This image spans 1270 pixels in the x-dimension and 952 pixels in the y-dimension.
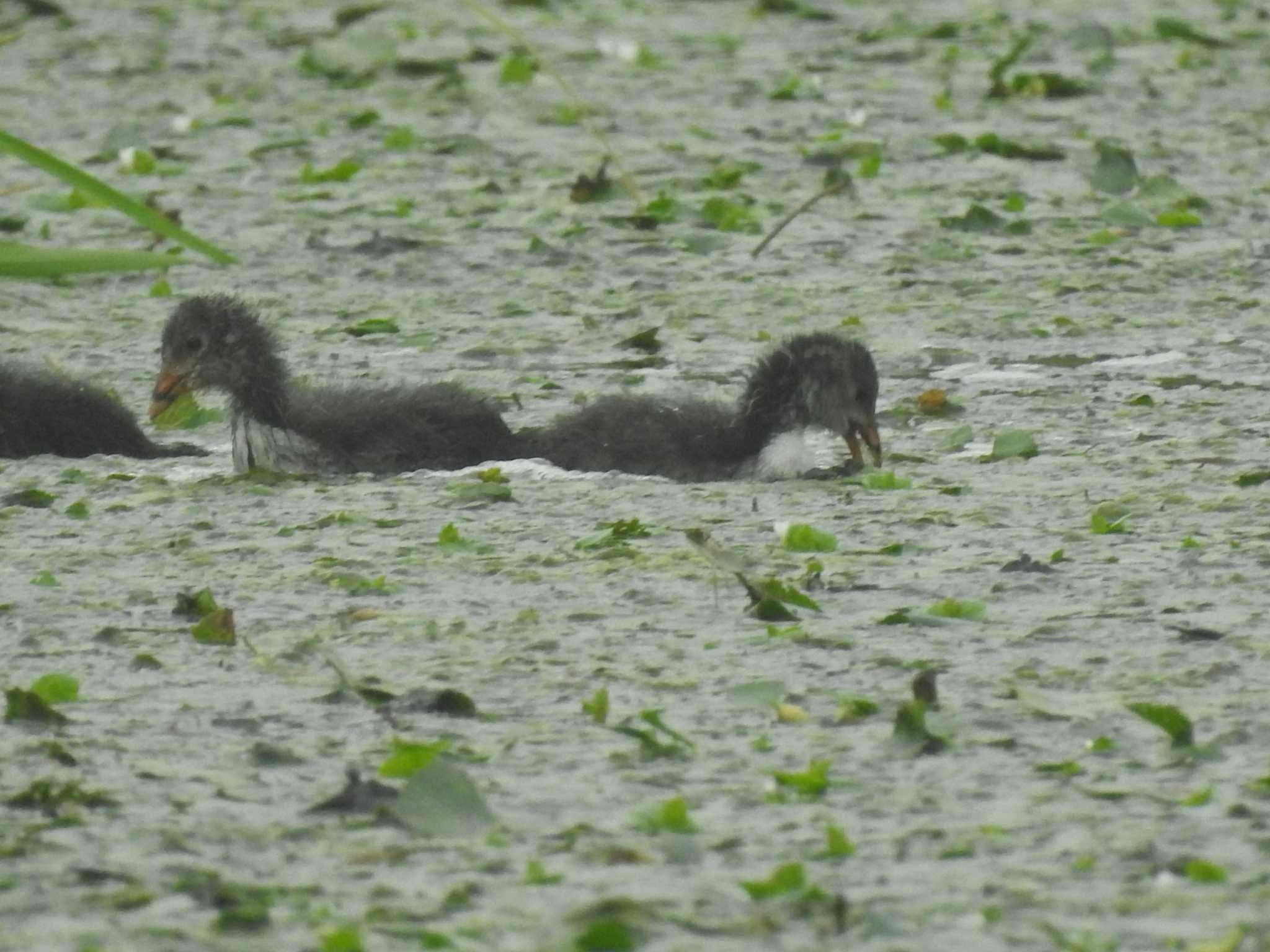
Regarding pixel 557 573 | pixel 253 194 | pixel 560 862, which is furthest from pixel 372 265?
pixel 560 862

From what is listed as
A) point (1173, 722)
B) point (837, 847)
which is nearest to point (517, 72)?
point (1173, 722)

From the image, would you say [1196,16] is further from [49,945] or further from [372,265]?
[49,945]

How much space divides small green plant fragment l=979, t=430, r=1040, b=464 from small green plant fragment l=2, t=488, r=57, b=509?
82.5 inches

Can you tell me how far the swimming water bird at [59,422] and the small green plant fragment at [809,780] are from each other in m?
2.98

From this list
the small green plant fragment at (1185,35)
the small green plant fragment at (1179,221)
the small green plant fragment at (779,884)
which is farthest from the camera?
the small green plant fragment at (1185,35)

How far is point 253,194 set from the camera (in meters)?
9.19

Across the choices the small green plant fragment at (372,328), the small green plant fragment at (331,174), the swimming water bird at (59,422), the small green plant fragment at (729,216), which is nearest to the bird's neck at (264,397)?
the swimming water bird at (59,422)

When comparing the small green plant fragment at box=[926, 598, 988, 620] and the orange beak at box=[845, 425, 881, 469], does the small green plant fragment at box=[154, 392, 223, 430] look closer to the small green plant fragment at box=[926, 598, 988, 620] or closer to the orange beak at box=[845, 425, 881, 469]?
the orange beak at box=[845, 425, 881, 469]

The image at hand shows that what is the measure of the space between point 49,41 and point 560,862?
9193mm

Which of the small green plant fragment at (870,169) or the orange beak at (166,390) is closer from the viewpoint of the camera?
the orange beak at (166,390)

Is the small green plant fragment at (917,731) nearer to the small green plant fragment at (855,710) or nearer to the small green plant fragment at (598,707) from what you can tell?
the small green plant fragment at (855,710)

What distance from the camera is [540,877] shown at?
337 centimetres

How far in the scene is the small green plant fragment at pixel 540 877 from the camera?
11.0 feet

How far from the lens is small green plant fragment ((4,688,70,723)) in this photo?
4039 mm
